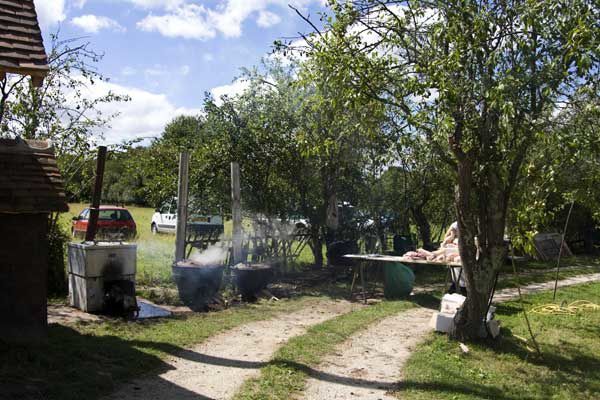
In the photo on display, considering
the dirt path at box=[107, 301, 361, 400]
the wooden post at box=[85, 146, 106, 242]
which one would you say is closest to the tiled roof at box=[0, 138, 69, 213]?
the wooden post at box=[85, 146, 106, 242]

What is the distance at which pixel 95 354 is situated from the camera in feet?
22.0

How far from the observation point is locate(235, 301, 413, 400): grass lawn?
5.83m

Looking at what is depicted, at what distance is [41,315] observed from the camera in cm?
706

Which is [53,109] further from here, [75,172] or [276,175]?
[276,175]

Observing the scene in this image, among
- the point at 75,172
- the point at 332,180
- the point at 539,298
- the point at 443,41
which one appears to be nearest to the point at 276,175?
the point at 332,180

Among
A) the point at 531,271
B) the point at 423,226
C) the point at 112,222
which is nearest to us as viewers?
the point at 531,271

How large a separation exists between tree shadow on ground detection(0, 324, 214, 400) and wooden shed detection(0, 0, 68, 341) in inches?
14.3

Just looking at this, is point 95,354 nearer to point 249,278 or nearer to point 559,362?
point 249,278

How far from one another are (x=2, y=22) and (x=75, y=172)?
4.90 metres

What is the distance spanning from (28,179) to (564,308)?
964cm

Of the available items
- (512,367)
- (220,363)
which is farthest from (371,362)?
(220,363)

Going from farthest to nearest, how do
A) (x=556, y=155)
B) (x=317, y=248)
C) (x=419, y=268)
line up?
(x=419, y=268) → (x=317, y=248) → (x=556, y=155)

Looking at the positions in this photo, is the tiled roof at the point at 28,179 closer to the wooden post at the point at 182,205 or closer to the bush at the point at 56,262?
the bush at the point at 56,262

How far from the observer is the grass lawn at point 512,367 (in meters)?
6.20
